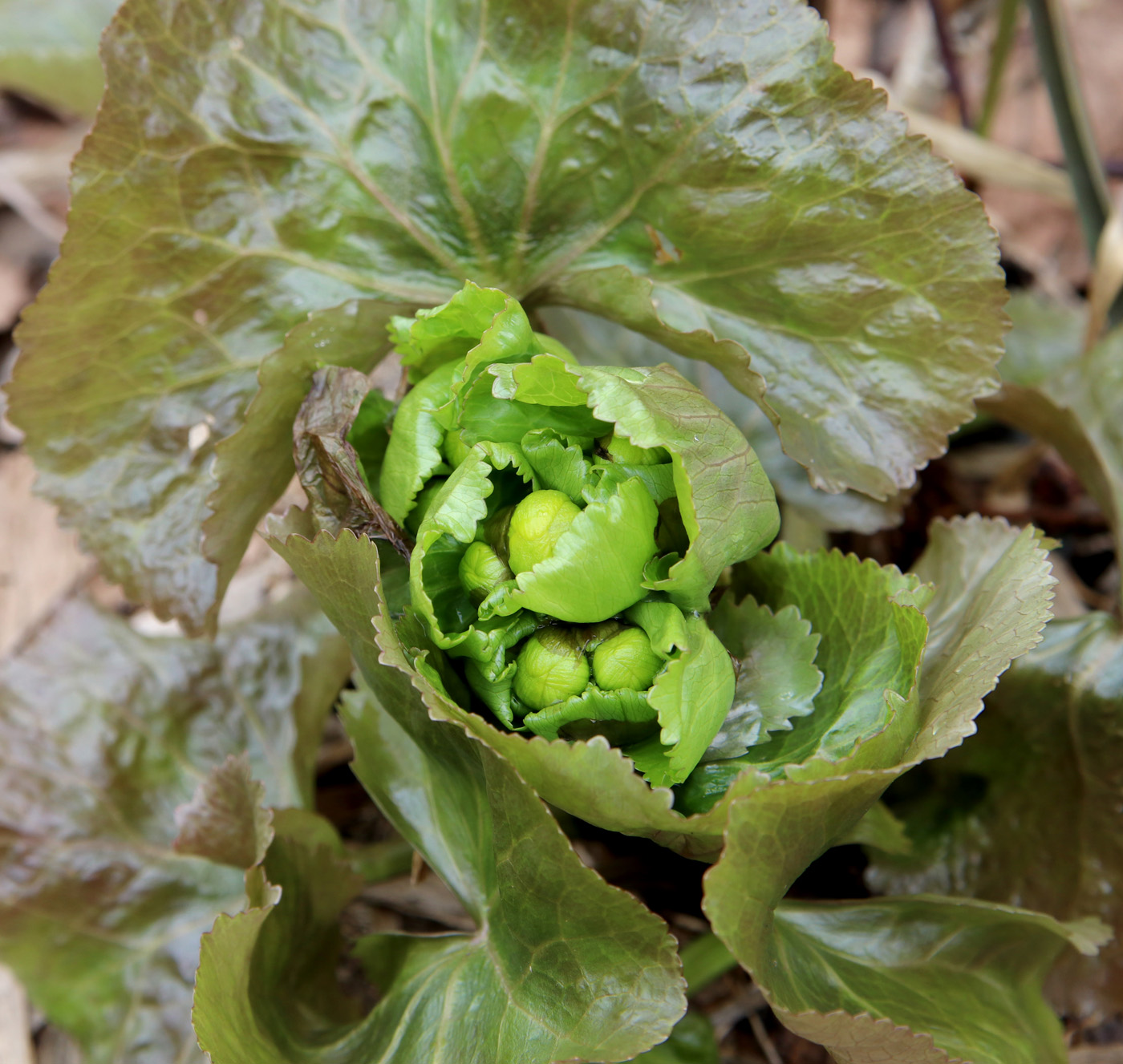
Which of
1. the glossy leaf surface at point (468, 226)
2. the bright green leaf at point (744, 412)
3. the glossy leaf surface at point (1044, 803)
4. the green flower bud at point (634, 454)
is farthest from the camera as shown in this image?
the bright green leaf at point (744, 412)

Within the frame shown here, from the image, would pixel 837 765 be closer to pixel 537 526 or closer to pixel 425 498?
pixel 537 526

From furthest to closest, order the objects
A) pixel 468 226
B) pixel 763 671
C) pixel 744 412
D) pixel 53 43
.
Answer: pixel 53 43, pixel 744 412, pixel 468 226, pixel 763 671

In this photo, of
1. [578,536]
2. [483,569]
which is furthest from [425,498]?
[578,536]

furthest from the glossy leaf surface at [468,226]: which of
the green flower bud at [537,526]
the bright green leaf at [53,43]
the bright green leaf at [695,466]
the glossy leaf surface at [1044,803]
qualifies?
the bright green leaf at [53,43]

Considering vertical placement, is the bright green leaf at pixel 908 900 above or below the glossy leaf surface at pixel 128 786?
above

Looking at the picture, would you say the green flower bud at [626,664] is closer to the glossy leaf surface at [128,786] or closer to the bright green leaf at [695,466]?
the bright green leaf at [695,466]

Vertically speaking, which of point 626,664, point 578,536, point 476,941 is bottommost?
point 476,941

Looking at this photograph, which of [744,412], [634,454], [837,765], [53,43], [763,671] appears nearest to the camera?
[837,765]
